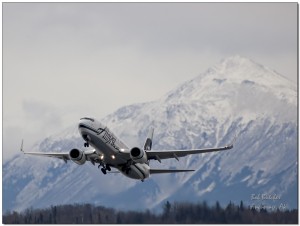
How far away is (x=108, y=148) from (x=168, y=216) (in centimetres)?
1323

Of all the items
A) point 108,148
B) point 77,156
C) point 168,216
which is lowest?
point 168,216

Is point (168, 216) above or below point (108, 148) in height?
below

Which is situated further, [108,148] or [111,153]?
[111,153]

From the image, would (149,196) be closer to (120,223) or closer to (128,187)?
(128,187)

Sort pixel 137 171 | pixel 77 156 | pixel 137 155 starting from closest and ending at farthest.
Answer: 1. pixel 137 155
2. pixel 77 156
3. pixel 137 171

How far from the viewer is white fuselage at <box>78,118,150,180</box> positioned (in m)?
66.2

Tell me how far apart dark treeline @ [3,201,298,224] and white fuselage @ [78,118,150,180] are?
17.5 feet

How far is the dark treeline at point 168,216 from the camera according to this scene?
7838 cm

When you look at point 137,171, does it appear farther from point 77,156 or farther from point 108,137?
point 108,137

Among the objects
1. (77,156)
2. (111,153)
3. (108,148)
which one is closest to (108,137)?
(108,148)

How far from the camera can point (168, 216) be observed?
258 ft

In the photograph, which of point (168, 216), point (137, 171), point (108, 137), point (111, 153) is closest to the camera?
point (108, 137)

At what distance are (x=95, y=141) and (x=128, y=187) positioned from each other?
58.0 m

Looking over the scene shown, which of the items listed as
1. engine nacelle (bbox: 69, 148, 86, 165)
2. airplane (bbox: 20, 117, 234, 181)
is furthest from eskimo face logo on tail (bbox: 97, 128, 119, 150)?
engine nacelle (bbox: 69, 148, 86, 165)
